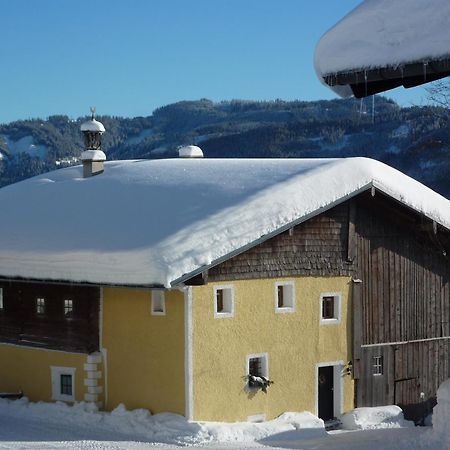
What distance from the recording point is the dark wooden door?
774 inches

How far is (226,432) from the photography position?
680 inches

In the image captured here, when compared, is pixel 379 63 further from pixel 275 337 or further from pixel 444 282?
pixel 444 282

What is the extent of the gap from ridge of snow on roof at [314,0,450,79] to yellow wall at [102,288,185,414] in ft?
34.2

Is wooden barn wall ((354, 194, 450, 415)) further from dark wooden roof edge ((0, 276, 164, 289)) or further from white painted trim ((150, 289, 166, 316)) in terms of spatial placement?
dark wooden roof edge ((0, 276, 164, 289))

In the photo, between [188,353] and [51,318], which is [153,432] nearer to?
[188,353]

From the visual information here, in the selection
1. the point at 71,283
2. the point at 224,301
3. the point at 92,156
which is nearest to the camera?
the point at 224,301

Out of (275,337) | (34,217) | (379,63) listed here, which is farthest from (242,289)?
(379,63)

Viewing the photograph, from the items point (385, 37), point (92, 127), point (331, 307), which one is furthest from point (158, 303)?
point (385, 37)

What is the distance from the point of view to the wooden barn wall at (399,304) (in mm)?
20156

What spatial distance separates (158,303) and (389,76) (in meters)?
11.2

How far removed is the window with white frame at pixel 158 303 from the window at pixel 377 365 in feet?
16.0

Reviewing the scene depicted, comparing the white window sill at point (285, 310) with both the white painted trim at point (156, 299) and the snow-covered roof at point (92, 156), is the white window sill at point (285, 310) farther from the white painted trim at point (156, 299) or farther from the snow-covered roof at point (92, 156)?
the snow-covered roof at point (92, 156)

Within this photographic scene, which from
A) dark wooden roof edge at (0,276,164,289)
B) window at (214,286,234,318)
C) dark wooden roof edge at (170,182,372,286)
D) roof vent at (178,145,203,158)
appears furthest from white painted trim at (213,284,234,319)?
roof vent at (178,145,203,158)

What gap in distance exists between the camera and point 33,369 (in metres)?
20.3
